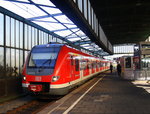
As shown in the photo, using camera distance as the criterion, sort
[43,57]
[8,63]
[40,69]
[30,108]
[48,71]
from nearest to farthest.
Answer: [30,108] < [48,71] < [40,69] < [43,57] < [8,63]

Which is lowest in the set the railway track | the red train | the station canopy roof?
the railway track

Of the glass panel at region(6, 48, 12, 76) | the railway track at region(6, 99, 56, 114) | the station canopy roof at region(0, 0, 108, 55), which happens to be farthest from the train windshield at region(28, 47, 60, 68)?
the station canopy roof at region(0, 0, 108, 55)

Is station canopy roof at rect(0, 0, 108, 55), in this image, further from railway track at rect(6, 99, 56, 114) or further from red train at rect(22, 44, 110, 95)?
railway track at rect(6, 99, 56, 114)

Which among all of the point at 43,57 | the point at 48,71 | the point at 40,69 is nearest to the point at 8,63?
the point at 43,57

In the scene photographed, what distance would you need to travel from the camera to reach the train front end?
27.9 ft

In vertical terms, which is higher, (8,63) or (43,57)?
(43,57)

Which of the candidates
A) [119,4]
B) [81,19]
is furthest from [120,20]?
[81,19]

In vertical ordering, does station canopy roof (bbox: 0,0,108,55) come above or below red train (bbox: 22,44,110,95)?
above

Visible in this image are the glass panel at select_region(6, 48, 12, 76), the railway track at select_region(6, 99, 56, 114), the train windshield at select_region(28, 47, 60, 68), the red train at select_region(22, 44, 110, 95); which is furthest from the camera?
the glass panel at select_region(6, 48, 12, 76)

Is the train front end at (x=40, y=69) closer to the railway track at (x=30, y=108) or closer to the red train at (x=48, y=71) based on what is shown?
the red train at (x=48, y=71)

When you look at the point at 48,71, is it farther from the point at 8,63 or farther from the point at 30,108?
the point at 8,63

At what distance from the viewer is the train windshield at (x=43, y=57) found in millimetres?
8988

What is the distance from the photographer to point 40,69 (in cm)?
884

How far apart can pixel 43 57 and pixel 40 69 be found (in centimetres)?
75
